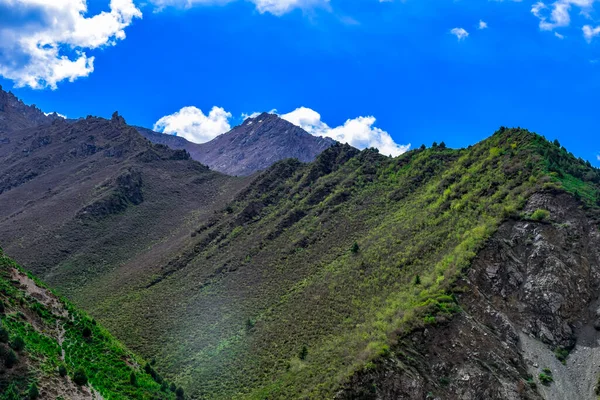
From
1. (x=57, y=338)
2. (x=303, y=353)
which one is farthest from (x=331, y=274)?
(x=57, y=338)

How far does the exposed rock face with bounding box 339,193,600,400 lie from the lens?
37.1 meters

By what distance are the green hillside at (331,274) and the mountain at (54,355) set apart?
11.6 m

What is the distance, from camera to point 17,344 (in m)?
30.1

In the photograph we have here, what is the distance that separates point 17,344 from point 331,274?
137 ft

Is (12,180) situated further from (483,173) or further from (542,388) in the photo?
(542,388)

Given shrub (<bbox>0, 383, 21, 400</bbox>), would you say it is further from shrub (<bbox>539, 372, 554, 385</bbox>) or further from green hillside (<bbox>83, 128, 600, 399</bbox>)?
shrub (<bbox>539, 372, 554, 385</bbox>)

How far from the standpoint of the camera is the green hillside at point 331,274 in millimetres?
45656

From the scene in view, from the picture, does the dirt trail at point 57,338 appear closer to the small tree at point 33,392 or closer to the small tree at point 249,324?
the small tree at point 33,392

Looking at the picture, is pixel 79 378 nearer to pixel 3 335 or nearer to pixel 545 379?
pixel 3 335

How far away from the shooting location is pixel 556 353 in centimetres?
4000

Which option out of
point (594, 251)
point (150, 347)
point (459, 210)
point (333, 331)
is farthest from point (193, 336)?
point (594, 251)

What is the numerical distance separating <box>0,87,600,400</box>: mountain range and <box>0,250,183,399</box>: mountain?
0.22 meters

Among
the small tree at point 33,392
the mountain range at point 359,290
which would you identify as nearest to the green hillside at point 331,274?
the mountain range at point 359,290

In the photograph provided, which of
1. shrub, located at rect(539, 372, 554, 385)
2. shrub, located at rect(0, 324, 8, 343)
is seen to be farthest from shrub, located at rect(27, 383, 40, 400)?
shrub, located at rect(539, 372, 554, 385)
